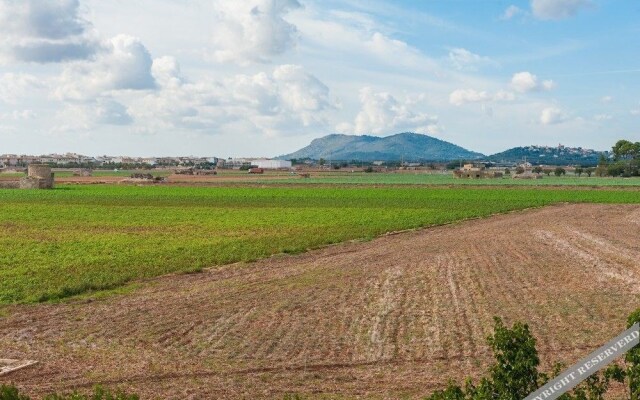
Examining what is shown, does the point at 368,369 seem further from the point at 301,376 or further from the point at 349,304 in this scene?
the point at 349,304

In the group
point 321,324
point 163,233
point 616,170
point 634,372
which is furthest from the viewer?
point 616,170

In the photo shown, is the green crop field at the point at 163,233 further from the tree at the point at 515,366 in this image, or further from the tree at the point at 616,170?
the tree at the point at 616,170

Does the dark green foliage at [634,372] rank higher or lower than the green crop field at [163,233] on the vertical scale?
higher

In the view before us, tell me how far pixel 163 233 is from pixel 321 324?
25.1 meters

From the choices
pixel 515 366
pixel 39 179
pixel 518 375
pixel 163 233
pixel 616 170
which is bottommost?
pixel 163 233

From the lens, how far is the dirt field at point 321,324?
40.0 ft

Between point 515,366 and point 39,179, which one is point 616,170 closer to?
point 39,179

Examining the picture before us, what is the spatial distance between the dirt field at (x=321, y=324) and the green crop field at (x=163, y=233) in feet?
8.56

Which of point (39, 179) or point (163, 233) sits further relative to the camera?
point (39, 179)

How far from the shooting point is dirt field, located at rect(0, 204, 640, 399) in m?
12.2

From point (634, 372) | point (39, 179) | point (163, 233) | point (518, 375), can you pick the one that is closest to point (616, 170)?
point (39, 179)

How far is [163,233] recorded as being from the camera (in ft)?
129

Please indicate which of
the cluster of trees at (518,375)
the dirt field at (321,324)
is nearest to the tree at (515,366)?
the cluster of trees at (518,375)

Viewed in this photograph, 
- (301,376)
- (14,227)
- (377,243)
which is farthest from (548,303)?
(14,227)
